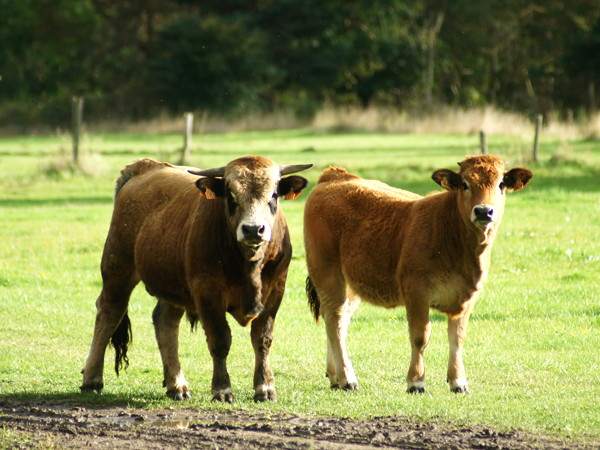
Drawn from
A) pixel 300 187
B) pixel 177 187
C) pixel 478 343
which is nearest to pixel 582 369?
pixel 478 343

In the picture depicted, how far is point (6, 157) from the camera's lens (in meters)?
31.6

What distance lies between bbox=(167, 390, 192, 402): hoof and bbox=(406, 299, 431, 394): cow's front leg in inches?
74.1

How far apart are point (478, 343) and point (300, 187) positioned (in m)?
3.18

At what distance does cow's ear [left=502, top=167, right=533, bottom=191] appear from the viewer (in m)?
6.99

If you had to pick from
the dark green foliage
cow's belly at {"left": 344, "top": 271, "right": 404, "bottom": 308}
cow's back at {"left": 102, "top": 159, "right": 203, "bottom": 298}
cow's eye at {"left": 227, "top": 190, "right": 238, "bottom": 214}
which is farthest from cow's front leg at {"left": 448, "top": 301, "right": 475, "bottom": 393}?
the dark green foliage

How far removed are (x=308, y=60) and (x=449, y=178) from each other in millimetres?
49326

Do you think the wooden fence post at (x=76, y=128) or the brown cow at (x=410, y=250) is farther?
the wooden fence post at (x=76, y=128)

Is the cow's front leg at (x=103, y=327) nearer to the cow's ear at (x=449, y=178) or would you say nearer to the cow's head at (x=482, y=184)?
the cow's ear at (x=449, y=178)

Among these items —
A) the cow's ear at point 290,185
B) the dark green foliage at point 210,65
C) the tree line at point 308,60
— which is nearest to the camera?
the cow's ear at point 290,185

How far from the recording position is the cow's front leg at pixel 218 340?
649cm

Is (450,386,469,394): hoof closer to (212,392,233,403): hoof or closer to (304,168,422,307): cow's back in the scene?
(304,168,422,307): cow's back

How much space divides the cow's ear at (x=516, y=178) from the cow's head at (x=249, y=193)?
1.76 metres

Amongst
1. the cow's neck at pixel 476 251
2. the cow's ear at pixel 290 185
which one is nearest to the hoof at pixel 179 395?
the cow's ear at pixel 290 185

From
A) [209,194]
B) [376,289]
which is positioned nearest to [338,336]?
[376,289]
